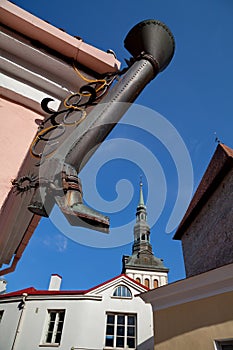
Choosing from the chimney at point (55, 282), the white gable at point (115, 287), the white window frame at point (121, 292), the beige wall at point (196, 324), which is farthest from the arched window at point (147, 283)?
the beige wall at point (196, 324)

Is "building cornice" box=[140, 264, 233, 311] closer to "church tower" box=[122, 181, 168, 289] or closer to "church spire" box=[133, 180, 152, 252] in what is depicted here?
"church tower" box=[122, 181, 168, 289]

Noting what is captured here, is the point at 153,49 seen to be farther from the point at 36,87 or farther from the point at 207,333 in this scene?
the point at 207,333

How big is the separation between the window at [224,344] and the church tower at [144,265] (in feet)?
132

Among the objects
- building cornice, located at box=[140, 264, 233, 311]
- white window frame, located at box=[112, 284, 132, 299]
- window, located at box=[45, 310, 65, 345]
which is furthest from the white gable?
building cornice, located at box=[140, 264, 233, 311]

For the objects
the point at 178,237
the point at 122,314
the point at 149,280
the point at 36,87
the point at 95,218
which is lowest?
the point at 95,218

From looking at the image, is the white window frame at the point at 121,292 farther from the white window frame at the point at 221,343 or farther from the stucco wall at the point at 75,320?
the white window frame at the point at 221,343

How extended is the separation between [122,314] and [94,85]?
14314 mm

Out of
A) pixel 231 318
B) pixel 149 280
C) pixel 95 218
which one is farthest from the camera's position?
pixel 149 280

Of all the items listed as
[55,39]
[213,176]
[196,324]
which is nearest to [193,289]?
[196,324]

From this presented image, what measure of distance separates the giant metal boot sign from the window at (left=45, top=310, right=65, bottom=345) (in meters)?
13.8

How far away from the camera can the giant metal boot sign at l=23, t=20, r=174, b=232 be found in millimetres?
1295

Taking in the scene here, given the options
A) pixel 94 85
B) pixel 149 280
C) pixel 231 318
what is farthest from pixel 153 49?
pixel 149 280

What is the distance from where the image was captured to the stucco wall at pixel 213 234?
1005 centimetres

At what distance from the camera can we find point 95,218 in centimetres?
123
